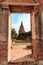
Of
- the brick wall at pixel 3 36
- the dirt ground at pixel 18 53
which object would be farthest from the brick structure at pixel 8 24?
the dirt ground at pixel 18 53

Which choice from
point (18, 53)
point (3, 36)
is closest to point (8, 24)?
point (3, 36)

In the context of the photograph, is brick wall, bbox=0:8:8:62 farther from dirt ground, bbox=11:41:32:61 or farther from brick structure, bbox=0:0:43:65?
dirt ground, bbox=11:41:32:61

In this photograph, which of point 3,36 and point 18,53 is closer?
point 3,36

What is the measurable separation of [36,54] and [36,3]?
1.73m

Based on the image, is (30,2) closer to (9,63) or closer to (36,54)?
(36,54)

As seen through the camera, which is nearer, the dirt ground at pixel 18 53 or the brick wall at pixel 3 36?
the brick wall at pixel 3 36

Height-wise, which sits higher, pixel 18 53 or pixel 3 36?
pixel 3 36

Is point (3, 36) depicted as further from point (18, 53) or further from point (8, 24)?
point (18, 53)

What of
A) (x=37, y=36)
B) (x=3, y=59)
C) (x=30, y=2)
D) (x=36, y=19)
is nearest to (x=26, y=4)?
(x=30, y=2)

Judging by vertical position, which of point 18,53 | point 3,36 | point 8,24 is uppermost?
point 8,24

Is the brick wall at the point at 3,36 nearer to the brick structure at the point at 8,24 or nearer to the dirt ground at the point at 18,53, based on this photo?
the brick structure at the point at 8,24

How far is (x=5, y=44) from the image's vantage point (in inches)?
226

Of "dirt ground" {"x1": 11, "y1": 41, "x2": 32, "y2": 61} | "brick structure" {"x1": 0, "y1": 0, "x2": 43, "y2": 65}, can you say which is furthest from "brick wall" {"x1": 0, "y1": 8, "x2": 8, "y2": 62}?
"dirt ground" {"x1": 11, "y1": 41, "x2": 32, "y2": 61}

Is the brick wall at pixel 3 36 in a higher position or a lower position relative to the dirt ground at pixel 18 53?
higher
